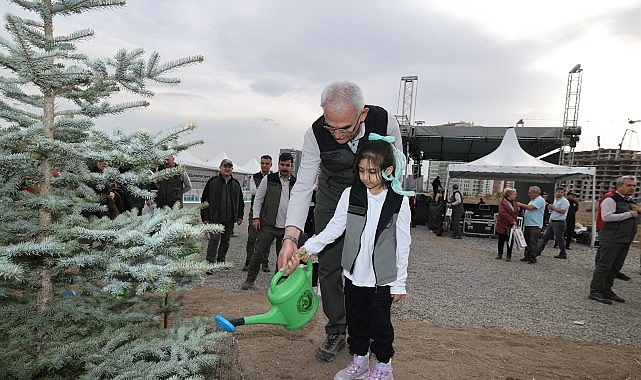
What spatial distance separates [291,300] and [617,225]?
212 inches

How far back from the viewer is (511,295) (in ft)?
19.3

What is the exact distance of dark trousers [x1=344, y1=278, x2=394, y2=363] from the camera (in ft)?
8.05

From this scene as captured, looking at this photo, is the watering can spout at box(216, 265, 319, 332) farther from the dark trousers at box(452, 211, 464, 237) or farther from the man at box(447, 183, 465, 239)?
the dark trousers at box(452, 211, 464, 237)

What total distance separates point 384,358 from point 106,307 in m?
1.65

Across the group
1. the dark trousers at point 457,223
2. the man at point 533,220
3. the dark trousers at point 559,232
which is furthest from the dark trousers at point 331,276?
the dark trousers at point 457,223

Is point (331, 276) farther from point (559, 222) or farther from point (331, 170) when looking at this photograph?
point (559, 222)

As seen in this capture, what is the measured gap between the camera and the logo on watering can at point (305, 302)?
92.0 inches

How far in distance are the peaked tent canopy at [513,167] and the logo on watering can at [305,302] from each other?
40.5 feet

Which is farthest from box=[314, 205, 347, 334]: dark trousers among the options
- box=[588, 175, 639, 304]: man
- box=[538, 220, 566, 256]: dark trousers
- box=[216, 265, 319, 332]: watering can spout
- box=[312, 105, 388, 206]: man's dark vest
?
box=[538, 220, 566, 256]: dark trousers

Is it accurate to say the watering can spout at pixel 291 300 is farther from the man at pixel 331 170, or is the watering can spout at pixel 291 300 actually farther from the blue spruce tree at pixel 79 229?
the blue spruce tree at pixel 79 229

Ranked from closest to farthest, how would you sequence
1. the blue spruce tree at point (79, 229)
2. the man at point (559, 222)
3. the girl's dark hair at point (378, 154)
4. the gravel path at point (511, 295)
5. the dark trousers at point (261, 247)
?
1. the blue spruce tree at point (79, 229)
2. the girl's dark hair at point (378, 154)
3. the gravel path at point (511, 295)
4. the dark trousers at point (261, 247)
5. the man at point (559, 222)

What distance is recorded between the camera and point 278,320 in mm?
2254

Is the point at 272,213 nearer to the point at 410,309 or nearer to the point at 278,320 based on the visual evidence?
the point at 410,309

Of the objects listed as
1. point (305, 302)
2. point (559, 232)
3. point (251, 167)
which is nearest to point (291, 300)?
point (305, 302)
